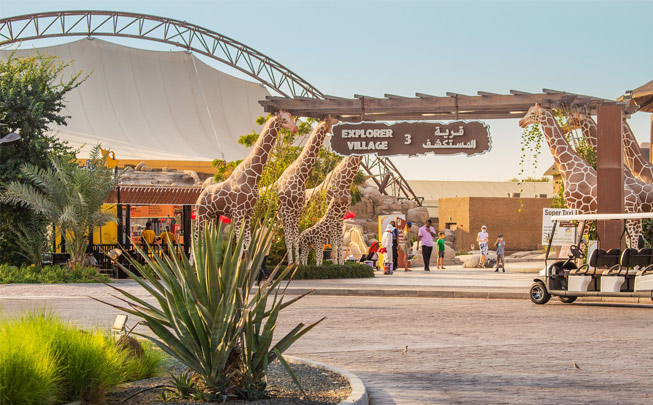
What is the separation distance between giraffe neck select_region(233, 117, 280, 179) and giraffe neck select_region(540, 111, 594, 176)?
8.22 metres

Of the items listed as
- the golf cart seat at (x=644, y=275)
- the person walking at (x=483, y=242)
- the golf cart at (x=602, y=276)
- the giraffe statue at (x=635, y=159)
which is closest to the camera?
the golf cart seat at (x=644, y=275)

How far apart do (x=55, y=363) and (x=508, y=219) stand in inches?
1979

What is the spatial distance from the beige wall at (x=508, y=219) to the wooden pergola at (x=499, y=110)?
3052 centimetres

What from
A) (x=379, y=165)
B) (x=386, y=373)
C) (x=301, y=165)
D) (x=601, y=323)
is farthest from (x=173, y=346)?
(x=379, y=165)

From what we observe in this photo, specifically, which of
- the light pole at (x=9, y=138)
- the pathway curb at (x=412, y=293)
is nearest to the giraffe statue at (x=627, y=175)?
the pathway curb at (x=412, y=293)

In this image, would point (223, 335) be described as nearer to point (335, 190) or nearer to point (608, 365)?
point (608, 365)

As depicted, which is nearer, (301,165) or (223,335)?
(223,335)

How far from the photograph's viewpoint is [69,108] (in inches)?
2108

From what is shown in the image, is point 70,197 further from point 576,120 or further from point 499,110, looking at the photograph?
point 576,120

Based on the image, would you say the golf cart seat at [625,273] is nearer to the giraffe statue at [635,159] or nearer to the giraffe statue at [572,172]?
the giraffe statue at [572,172]

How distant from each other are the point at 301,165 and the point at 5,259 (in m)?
10.1

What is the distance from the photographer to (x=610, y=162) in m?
20.4

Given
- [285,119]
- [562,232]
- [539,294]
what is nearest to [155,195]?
[285,119]

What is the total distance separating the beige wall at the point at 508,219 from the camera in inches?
2144
